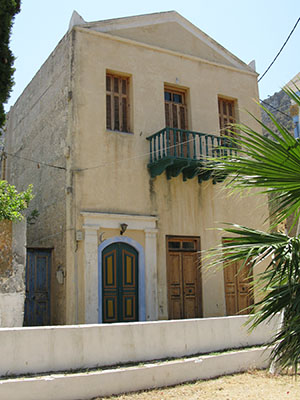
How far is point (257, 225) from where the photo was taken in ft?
45.7

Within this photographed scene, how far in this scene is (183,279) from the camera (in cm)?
1229

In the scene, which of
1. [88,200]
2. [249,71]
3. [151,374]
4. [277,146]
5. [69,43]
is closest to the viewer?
[277,146]

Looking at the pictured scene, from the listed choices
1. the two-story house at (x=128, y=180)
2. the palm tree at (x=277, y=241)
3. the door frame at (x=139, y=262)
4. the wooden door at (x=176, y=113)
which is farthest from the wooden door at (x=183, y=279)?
the palm tree at (x=277, y=241)

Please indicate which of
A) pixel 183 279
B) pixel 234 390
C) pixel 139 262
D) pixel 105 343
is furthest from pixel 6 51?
pixel 234 390

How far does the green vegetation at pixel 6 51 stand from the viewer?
9.60 meters

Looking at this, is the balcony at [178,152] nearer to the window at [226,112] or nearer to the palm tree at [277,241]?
the window at [226,112]

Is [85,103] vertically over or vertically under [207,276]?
over

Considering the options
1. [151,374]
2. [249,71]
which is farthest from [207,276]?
[249,71]

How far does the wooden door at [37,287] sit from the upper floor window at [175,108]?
4.91 meters

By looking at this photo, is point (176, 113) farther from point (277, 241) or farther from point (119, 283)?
point (277, 241)

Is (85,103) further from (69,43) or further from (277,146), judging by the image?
(277,146)

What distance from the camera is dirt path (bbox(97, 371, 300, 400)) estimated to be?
656cm

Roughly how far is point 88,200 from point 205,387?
5.41 m

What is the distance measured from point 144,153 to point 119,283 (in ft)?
11.1
